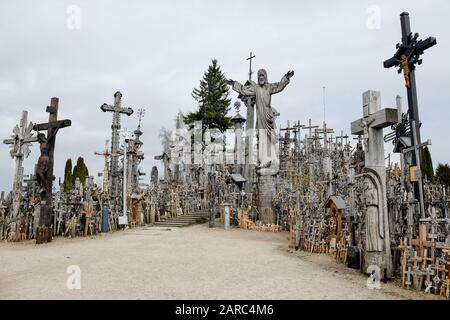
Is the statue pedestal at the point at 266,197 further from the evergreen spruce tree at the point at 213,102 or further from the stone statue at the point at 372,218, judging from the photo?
the evergreen spruce tree at the point at 213,102

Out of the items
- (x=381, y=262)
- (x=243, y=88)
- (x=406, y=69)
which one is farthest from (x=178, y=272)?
(x=243, y=88)

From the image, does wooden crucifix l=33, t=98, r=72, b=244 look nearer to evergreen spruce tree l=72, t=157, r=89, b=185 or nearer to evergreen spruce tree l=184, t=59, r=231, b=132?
evergreen spruce tree l=72, t=157, r=89, b=185

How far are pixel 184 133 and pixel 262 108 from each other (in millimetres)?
17692

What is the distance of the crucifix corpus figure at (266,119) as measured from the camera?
21078 millimetres

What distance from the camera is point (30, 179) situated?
17.8 meters

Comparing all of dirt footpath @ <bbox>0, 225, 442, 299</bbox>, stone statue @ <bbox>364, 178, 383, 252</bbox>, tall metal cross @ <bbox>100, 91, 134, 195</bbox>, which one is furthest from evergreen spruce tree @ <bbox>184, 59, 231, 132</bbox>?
stone statue @ <bbox>364, 178, 383, 252</bbox>

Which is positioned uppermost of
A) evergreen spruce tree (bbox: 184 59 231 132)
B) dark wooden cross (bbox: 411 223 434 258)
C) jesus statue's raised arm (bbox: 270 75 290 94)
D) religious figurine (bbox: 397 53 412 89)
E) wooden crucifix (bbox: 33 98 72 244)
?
evergreen spruce tree (bbox: 184 59 231 132)

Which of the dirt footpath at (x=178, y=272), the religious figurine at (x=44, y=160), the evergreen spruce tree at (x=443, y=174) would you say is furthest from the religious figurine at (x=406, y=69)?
the religious figurine at (x=44, y=160)

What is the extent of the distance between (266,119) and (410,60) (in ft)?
34.4

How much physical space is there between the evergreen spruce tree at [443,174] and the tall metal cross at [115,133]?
2010cm

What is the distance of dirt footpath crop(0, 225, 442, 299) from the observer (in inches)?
256

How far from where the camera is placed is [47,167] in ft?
49.1

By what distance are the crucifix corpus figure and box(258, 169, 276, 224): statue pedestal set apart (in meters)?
0.65
